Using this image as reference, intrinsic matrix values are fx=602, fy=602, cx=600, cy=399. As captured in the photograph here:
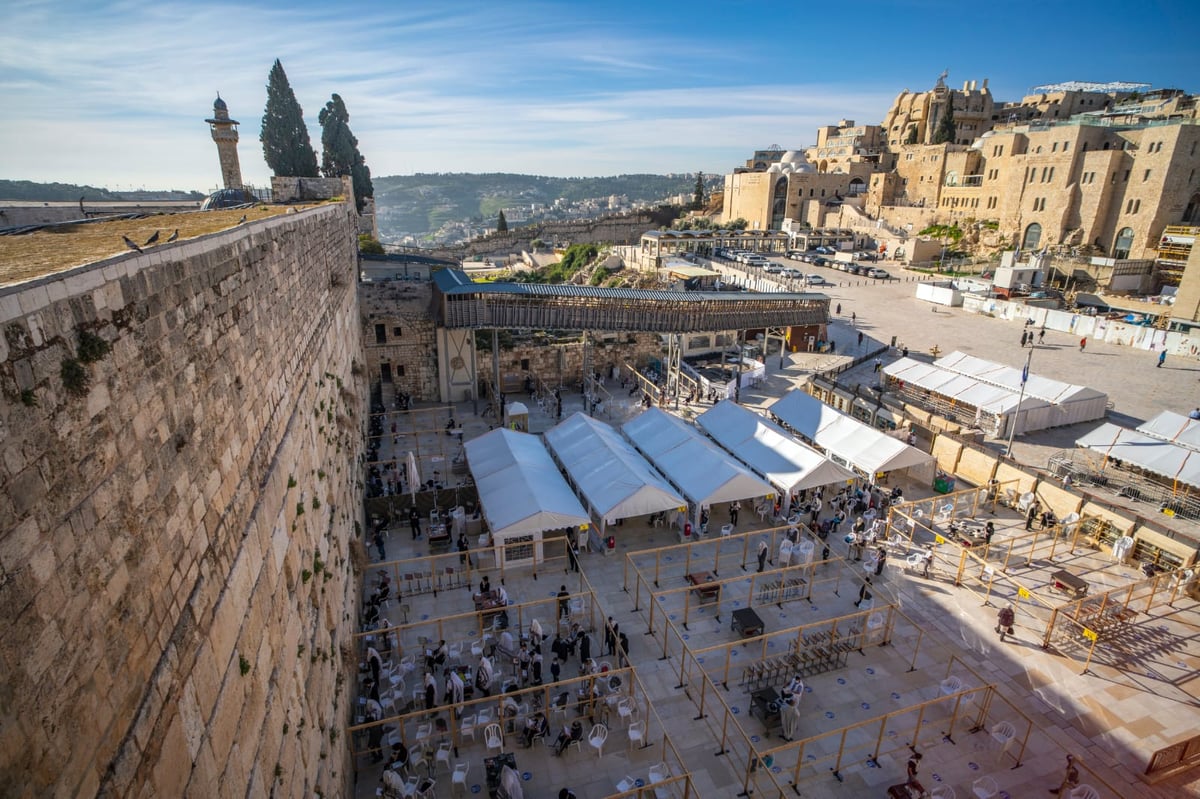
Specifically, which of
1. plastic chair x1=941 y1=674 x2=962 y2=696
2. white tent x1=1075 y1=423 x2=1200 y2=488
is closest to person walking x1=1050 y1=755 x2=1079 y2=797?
plastic chair x1=941 y1=674 x2=962 y2=696

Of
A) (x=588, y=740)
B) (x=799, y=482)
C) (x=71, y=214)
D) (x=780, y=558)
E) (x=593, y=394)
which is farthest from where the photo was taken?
(x=593, y=394)

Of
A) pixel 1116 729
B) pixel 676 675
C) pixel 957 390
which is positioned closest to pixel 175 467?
pixel 676 675

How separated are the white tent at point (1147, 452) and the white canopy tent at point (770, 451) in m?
7.77

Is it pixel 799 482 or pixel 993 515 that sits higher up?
pixel 799 482

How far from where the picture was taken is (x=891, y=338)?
3403 cm

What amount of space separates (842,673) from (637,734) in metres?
4.65

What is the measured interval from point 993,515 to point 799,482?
591cm

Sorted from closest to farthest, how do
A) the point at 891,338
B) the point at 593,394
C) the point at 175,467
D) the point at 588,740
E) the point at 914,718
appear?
the point at 175,467 → the point at 588,740 → the point at 914,718 → the point at 593,394 → the point at 891,338

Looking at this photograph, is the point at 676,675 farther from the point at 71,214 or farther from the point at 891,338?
the point at 891,338

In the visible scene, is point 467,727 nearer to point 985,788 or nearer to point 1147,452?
point 985,788

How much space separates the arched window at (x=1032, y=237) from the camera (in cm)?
5338

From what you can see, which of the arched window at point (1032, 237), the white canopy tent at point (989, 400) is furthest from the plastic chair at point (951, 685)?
the arched window at point (1032, 237)

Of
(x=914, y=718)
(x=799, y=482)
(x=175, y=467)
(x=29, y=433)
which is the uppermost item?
(x=29, y=433)

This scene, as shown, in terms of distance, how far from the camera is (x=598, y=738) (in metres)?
9.97
